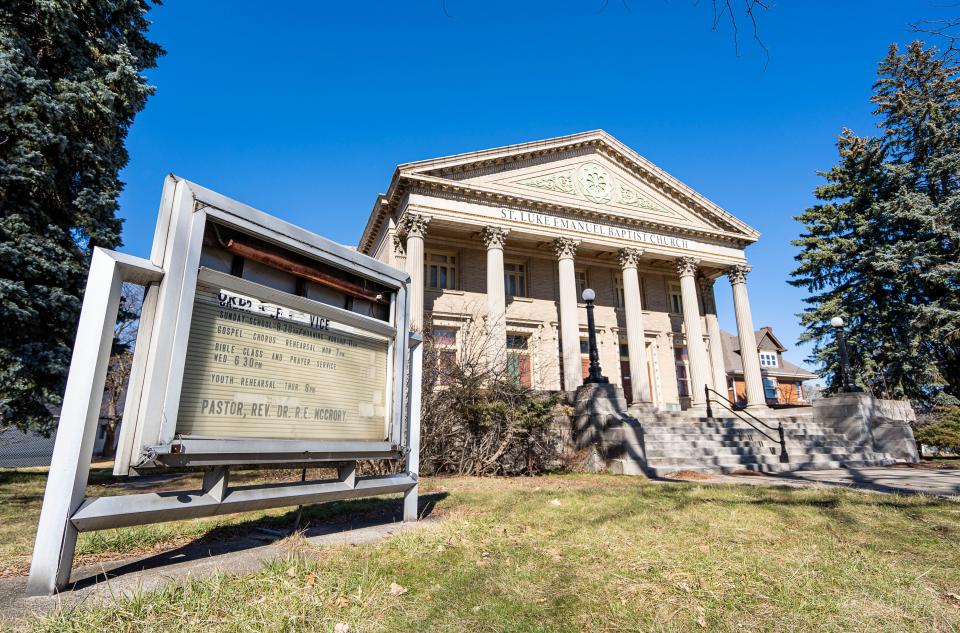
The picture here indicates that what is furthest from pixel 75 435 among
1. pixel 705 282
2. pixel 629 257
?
pixel 705 282

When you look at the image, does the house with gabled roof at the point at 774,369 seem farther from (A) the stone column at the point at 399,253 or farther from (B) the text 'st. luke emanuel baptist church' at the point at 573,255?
(A) the stone column at the point at 399,253

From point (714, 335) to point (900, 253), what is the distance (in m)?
8.46

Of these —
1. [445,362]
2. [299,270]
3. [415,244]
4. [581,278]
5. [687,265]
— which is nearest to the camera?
[299,270]

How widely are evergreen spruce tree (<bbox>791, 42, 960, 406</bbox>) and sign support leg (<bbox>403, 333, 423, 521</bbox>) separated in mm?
24666

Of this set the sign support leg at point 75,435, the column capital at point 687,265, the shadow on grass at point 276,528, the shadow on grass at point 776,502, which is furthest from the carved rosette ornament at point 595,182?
the sign support leg at point 75,435

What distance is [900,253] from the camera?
72.2 ft

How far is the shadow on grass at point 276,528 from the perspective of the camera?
314cm

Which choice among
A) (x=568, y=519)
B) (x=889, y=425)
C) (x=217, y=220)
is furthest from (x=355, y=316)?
(x=889, y=425)

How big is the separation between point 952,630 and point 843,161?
1269 inches

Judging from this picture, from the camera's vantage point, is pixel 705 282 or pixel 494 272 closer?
pixel 494 272

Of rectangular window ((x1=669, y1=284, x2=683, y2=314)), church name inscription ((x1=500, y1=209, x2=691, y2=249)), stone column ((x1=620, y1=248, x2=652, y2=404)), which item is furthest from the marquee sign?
rectangular window ((x1=669, y1=284, x2=683, y2=314))

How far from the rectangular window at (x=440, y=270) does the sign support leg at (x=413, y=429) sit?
1722 cm

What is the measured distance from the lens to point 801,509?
17.2ft

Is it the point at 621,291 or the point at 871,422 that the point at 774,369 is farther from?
the point at 871,422
